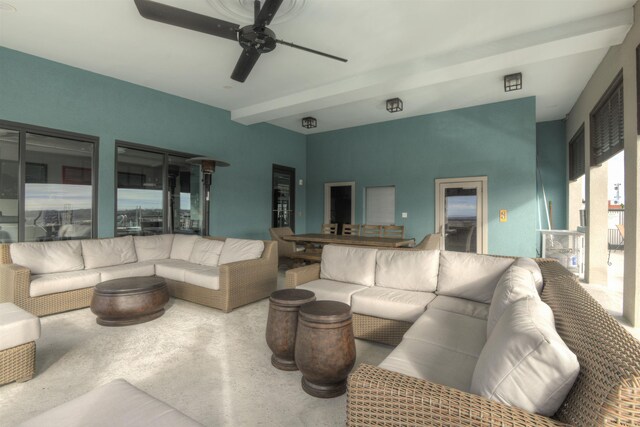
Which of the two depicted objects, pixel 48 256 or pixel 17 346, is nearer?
pixel 17 346

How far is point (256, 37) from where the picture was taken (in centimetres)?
280

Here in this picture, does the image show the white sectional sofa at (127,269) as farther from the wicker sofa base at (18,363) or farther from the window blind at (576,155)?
the window blind at (576,155)

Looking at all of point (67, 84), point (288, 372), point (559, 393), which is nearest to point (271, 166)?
point (67, 84)

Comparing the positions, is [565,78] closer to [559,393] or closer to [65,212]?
[559,393]

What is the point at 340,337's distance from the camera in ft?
6.41

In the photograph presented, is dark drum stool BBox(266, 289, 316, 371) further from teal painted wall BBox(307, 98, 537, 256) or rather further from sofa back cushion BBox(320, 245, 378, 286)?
teal painted wall BBox(307, 98, 537, 256)

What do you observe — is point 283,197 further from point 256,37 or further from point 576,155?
point 576,155

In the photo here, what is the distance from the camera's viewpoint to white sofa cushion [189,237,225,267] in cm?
439

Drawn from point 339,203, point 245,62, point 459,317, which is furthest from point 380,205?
point 459,317

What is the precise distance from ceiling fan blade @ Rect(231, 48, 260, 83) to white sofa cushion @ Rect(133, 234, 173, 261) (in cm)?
285

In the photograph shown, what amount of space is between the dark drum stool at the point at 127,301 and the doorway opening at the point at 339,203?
5064 millimetres

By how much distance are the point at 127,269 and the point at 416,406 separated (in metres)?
4.14

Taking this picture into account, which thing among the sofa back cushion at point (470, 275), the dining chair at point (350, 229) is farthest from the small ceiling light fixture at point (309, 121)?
the sofa back cushion at point (470, 275)

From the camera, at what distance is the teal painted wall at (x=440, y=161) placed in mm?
5590
